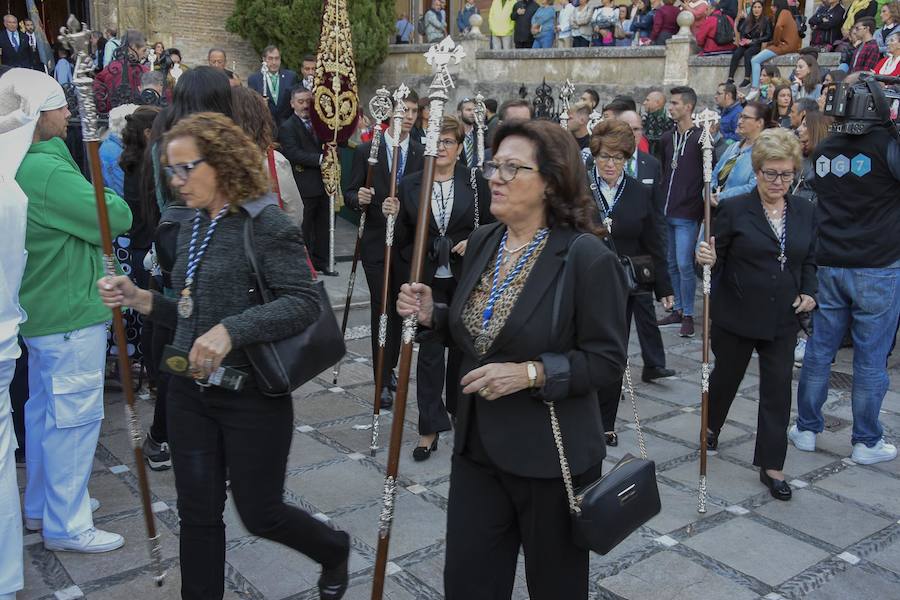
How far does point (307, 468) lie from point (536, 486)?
8.88 ft

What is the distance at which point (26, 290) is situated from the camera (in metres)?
3.84

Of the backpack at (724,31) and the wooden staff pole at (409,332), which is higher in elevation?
the backpack at (724,31)

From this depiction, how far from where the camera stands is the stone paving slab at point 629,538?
391 cm

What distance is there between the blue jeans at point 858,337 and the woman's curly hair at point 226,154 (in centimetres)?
379

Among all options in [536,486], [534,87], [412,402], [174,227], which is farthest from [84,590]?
[534,87]

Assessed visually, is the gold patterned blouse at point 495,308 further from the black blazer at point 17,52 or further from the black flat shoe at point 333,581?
the black blazer at point 17,52

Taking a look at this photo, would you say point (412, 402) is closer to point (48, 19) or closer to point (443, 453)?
point (443, 453)

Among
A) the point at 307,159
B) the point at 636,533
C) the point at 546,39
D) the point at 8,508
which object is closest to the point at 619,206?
the point at 636,533

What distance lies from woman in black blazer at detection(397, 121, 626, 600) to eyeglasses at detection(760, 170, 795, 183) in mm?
2486

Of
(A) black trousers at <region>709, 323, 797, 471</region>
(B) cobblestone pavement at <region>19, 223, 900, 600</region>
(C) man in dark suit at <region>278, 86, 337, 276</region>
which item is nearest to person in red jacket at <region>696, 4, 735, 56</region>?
(C) man in dark suit at <region>278, 86, 337, 276</region>

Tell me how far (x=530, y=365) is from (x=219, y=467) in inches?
50.6

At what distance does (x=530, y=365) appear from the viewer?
8.61 ft

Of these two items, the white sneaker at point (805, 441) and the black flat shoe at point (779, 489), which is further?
A: the white sneaker at point (805, 441)

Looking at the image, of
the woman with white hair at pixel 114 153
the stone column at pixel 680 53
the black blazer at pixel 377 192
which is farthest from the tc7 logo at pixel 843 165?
the stone column at pixel 680 53
